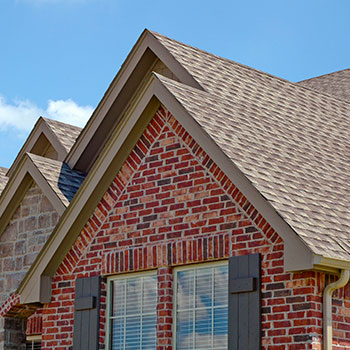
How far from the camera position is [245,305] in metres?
9.98

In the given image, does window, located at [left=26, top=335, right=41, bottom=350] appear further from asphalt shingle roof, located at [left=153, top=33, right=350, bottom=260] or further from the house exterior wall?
asphalt shingle roof, located at [left=153, top=33, right=350, bottom=260]

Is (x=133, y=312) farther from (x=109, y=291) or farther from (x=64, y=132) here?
(x=64, y=132)

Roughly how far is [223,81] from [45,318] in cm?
498

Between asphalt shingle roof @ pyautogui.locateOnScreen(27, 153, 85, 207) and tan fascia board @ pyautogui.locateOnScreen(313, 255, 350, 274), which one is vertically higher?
asphalt shingle roof @ pyautogui.locateOnScreen(27, 153, 85, 207)

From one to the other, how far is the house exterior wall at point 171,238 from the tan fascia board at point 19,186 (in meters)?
2.31

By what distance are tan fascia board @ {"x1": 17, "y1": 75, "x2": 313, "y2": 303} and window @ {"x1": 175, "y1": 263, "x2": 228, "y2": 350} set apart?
1.30m

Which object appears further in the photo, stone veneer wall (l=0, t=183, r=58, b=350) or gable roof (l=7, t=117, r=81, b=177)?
gable roof (l=7, t=117, r=81, b=177)

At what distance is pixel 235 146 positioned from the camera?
1109cm

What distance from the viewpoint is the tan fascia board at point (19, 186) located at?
14.3 metres

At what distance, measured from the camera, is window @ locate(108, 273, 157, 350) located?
11.2 m

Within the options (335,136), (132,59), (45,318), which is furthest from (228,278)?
(132,59)

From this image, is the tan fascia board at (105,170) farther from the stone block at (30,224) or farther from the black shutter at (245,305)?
the stone block at (30,224)

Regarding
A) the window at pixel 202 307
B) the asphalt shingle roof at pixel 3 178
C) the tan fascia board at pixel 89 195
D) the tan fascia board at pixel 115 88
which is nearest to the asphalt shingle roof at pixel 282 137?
the tan fascia board at pixel 115 88

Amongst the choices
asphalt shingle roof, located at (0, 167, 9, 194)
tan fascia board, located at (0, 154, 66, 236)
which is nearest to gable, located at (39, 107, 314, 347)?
tan fascia board, located at (0, 154, 66, 236)
